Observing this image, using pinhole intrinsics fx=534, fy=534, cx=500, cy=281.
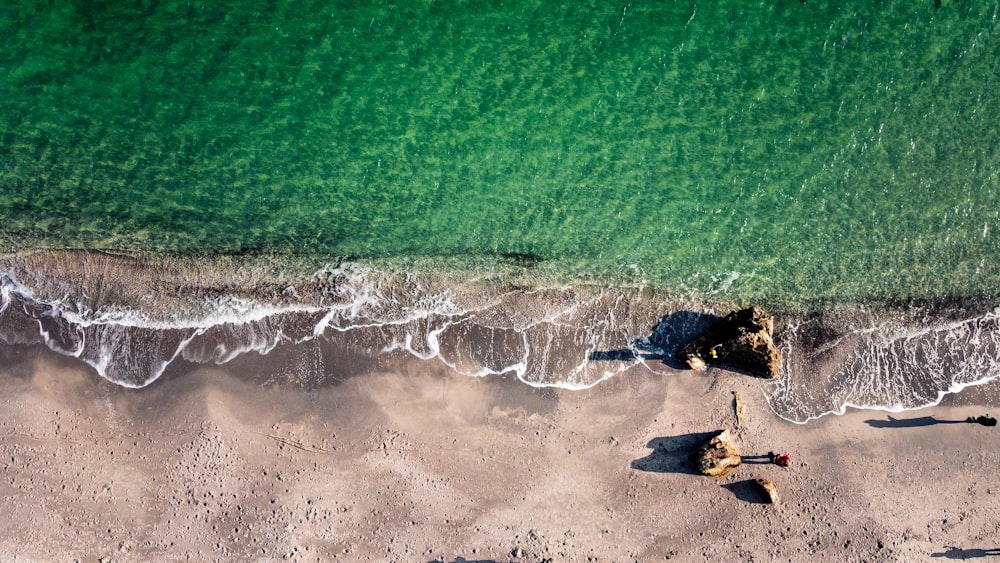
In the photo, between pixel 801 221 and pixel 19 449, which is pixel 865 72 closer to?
pixel 801 221

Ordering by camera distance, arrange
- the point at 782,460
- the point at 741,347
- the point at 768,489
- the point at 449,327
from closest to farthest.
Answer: the point at 768,489
the point at 782,460
the point at 741,347
the point at 449,327

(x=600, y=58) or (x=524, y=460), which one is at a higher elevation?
(x=600, y=58)

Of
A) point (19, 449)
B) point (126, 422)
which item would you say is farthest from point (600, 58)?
point (19, 449)

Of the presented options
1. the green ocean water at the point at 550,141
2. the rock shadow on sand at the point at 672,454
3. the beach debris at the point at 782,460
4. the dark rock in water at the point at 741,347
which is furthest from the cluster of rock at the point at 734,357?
the green ocean water at the point at 550,141

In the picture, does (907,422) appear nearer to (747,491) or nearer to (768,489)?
(768,489)

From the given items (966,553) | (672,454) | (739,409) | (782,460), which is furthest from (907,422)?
(672,454)

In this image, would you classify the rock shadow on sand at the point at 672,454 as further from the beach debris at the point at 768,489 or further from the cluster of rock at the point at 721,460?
the beach debris at the point at 768,489

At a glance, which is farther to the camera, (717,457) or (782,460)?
(782,460)

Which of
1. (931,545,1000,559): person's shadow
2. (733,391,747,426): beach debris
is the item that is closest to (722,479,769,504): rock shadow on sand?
(733,391,747,426): beach debris

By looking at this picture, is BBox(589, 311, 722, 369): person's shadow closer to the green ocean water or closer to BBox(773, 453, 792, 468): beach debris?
the green ocean water
